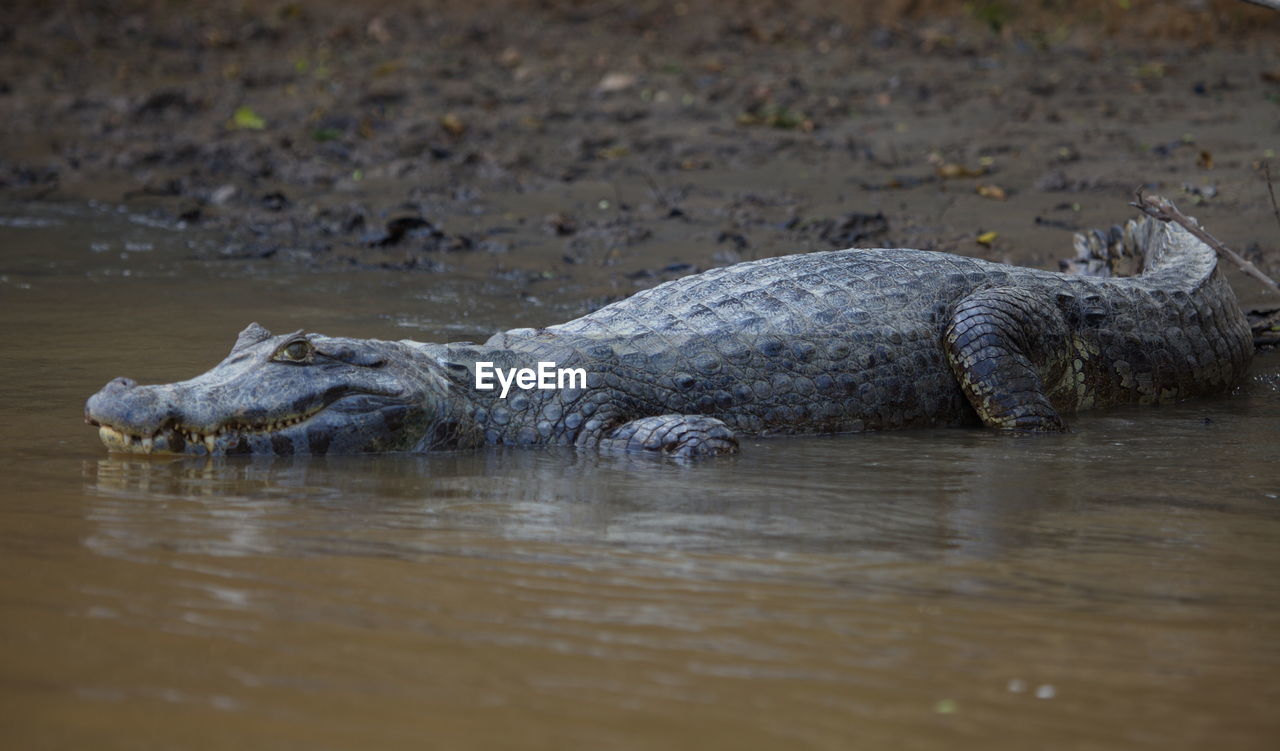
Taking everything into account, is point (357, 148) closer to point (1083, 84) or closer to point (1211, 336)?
point (1083, 84)

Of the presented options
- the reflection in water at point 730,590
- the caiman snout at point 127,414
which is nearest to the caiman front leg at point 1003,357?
the reflection in water at point 730,590

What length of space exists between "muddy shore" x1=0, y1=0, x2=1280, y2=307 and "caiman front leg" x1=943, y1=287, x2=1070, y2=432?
7.49 ft

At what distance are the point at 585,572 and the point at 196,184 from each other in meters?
8.35

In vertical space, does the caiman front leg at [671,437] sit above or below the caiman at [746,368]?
below

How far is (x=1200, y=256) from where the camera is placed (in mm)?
6156

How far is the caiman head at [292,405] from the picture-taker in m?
4.18

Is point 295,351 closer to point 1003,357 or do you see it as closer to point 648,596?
point 648,596

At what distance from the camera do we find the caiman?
4.39 meters

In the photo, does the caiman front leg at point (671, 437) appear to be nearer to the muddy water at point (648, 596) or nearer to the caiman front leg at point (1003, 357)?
the muddy water at point (648, 596)

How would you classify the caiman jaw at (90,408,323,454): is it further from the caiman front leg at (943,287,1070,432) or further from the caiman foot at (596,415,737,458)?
the caiman front leg at (943,287,1070,432)

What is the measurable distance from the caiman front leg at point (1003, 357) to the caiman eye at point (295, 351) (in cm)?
249

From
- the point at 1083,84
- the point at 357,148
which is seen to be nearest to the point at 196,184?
the point at 357,148

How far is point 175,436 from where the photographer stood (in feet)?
13.9

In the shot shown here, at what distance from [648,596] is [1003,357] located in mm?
2718
